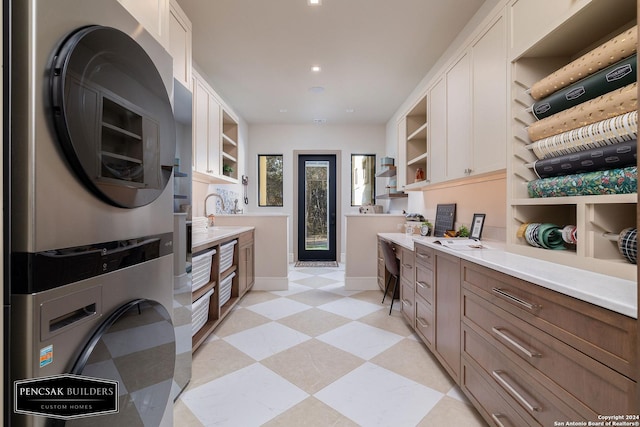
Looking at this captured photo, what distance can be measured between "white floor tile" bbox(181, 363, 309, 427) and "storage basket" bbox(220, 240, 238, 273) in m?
1.02

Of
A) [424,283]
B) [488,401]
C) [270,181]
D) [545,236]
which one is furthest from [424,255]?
[270,181]

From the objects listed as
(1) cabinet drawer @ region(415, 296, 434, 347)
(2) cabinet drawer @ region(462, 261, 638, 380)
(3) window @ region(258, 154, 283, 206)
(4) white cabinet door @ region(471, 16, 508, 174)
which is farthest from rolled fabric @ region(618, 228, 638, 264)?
(3) window @ region(258, 154, 283, 206)

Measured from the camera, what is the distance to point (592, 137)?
3.71 ft

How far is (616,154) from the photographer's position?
3.40ft

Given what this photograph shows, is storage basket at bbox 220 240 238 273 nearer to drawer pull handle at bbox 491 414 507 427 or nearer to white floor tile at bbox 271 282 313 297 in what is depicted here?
white floor tile at bbox 271 282 313 297

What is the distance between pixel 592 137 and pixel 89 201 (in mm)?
1780

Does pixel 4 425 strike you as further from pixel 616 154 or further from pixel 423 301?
pixel 423 301

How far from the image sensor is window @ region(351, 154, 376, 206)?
5.64 metres

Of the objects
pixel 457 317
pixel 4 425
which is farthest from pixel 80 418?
pixel 457 317

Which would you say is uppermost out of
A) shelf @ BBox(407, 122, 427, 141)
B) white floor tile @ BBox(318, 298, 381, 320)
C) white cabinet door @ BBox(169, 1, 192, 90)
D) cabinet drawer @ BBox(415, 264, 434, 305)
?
white cabinet door @ BBox(169, 1, 192, 90)

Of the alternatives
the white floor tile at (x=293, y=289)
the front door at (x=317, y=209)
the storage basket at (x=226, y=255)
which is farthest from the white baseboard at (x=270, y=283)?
the front door at (x=317, y=209)

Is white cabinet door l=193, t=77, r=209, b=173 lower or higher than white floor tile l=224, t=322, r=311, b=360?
higher

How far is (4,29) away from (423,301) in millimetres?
2371

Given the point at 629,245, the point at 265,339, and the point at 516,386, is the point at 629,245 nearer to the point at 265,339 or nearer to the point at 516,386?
the point at 516,386
